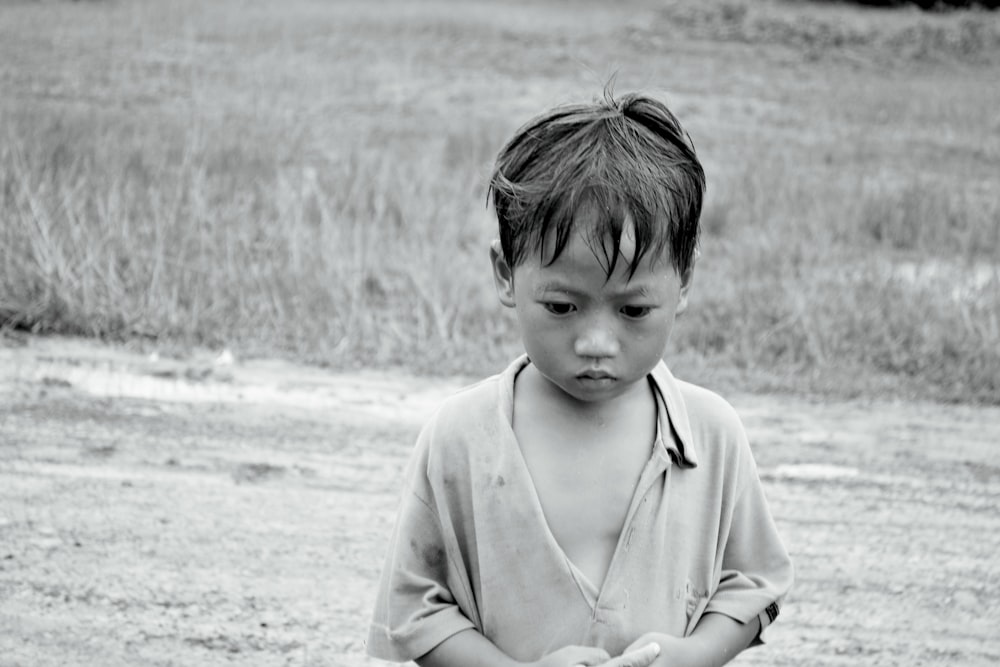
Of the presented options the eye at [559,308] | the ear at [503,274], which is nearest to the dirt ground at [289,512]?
the ear at [503,274]

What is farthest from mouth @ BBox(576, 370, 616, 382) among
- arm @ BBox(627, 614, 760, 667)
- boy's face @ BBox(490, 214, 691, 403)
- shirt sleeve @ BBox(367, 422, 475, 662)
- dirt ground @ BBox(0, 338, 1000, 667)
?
dirt ground @ BBox(0, 338, 1000, 667)

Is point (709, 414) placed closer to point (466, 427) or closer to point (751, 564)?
point (751, 564)

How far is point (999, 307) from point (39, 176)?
5.35 meters

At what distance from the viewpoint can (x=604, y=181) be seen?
1.83 m

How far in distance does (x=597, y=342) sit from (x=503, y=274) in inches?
9.4

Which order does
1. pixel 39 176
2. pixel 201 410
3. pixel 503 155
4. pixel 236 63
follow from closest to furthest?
1. pixel 503 155
2. pixel 201 410
3. pixel 39 176
4. pixel 236 63

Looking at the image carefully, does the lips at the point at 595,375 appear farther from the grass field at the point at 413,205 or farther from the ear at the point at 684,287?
the grass field at the point at 413,205

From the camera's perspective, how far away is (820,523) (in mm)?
4230

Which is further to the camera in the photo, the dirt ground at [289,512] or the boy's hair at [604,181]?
the dirt ground at [289,512]

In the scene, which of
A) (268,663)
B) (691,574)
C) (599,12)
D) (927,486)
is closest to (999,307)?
(927,486)

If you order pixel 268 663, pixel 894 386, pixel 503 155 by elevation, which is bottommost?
pixel 268 663

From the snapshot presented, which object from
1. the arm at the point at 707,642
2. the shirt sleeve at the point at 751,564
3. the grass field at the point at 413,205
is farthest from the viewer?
the grass field at the point at 413,205

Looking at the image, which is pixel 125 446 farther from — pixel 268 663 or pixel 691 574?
pixel 691 574

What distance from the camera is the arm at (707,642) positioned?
6.31ft
